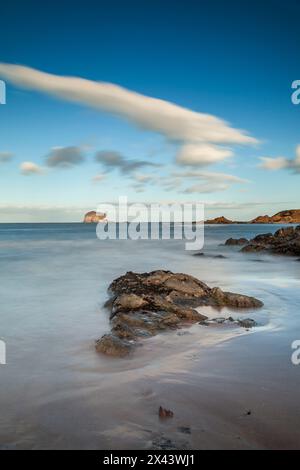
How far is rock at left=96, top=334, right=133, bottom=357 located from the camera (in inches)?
229

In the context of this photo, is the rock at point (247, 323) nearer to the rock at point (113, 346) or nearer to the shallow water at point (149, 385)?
the shallow water at point (149, 385)

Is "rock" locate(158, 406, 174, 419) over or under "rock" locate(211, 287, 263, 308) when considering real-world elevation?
under

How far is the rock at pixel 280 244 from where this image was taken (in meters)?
26.1

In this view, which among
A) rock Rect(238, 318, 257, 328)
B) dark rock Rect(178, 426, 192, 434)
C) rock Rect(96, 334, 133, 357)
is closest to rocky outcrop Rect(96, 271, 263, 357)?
A: rock Rect(96, 334, 133, 357)

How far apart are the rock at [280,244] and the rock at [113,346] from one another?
71.7 ft

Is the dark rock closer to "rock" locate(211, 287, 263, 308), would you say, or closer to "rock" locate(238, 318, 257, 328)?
"rock" locate(238, 318, 257, 328)

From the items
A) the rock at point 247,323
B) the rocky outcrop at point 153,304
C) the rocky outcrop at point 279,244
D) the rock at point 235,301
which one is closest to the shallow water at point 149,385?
the rock at point 247,323

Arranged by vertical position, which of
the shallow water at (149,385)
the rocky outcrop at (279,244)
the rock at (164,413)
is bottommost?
the shallow water at (149,385)

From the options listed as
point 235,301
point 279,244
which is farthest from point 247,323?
point 279,244

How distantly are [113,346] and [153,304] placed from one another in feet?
8.48

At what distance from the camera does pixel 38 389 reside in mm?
4609

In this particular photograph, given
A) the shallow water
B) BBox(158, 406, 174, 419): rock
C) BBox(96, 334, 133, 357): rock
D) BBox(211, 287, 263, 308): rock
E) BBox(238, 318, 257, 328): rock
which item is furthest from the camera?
BBox(211, 287, 263, 308): rock

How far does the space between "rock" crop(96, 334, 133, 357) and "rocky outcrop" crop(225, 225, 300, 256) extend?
2184 centimetres
